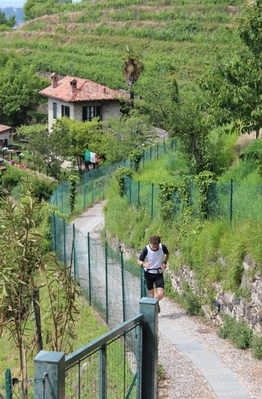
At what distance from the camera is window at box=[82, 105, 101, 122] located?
57250 mm

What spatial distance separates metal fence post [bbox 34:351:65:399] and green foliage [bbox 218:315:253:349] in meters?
9.58

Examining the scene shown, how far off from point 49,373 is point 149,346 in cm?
195

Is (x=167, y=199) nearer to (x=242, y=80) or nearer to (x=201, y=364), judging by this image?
(x=242, y=80)

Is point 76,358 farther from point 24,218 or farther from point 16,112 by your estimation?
point 16,112

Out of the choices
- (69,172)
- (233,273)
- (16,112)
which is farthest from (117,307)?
(16,112)

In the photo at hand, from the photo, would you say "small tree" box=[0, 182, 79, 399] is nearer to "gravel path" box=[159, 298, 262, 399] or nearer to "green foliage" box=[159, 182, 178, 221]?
"gravel path" box=[159, 298, 262, 399]

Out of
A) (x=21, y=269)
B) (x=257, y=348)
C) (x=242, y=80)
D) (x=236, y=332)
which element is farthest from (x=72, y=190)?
(x=21, y=269)

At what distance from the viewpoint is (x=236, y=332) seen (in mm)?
14094

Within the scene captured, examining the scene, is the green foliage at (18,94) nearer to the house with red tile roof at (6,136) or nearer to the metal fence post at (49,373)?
the house with red tile roof at (6,136)

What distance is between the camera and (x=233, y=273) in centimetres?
1477

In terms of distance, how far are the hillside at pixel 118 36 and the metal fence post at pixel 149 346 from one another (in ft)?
200

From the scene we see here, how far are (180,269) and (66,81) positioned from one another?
47271 millimetres

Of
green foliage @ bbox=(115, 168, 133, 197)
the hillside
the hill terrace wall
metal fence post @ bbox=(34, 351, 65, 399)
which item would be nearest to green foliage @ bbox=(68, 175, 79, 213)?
green foliage @ bbox=(115, 168, 133, 197)

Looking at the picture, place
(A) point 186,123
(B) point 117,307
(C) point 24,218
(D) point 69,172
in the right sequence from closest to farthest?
1. (C) point 24,218
2. (B) point 117,307
3. (A) point 186,123
4. (D) point 69,172
